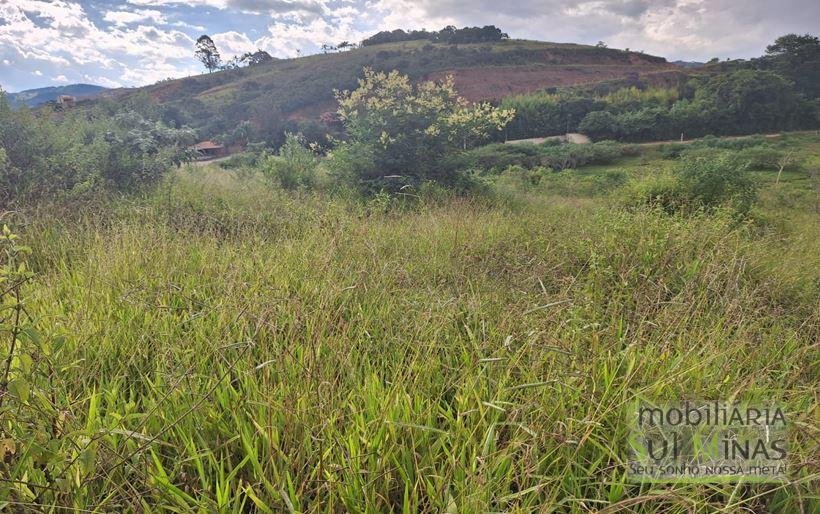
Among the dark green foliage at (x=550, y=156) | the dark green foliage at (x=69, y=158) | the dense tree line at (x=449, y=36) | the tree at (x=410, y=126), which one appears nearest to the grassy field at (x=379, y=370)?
the dark green foliage at (x=69, y=158)

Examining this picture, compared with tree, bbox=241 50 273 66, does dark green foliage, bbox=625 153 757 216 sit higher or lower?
lower

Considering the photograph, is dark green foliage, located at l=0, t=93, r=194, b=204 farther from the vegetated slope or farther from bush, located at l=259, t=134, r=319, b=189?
the vegetated slope

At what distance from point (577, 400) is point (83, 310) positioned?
2621 mm

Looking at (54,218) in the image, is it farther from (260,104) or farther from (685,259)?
(260,104)

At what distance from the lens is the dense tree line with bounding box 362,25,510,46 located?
170 ft

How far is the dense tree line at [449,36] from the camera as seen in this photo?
170 feet

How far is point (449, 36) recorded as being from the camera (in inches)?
2061

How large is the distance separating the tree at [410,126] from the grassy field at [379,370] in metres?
3.92

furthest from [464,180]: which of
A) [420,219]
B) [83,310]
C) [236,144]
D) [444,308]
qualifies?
[236,144]

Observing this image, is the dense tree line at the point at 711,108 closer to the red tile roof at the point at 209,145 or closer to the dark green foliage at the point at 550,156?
the dark green foliage at the point at 550,156

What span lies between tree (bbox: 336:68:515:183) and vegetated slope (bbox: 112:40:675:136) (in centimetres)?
2093

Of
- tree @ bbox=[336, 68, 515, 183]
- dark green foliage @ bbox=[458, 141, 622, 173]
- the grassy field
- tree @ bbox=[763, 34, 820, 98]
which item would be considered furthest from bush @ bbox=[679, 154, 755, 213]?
tree @ bbox=[763, 34, 820, 98]

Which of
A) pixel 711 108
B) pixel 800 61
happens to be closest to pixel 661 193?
pixel 711 108

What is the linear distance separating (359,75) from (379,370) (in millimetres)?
39588
